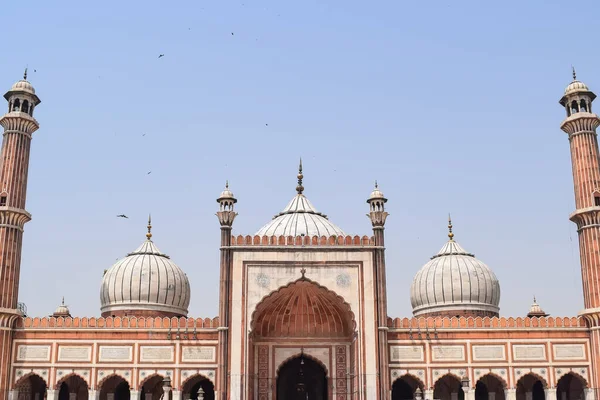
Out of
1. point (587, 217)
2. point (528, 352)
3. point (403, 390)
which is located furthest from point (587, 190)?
point (403, 390)

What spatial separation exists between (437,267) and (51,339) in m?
12.9

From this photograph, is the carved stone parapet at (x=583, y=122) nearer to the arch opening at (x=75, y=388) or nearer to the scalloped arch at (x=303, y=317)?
the scalloped arch at (x=303, y=317)

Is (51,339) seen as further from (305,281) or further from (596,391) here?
(596,391)

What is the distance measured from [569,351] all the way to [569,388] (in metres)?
1.89

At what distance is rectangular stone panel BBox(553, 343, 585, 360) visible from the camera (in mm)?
20406

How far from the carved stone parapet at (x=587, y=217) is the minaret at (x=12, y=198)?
16209 mm

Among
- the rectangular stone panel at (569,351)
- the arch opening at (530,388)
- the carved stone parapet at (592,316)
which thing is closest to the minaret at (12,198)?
the arch opening at (530,388)

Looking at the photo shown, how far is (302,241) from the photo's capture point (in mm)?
20703

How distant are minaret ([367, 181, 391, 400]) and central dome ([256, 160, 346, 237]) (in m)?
2.32

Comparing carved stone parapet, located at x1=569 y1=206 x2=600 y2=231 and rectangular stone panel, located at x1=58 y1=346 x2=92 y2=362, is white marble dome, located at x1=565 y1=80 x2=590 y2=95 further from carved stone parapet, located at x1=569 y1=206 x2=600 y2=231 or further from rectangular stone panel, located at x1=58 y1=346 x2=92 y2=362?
rectangular stone panel, located at x1=58 y1=346 x2=92 y2=362

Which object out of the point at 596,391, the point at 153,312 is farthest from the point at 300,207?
the point at 596,391

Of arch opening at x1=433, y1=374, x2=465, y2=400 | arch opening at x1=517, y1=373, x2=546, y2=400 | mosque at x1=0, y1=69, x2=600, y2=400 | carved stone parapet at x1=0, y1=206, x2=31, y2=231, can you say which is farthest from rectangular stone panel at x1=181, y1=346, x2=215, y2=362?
arch opening at x1=517, y1=373, x2=546, y2=400

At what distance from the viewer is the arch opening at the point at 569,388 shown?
2155cm

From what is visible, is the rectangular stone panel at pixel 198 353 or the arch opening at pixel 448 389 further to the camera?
the arch opening at pixel 448 389
